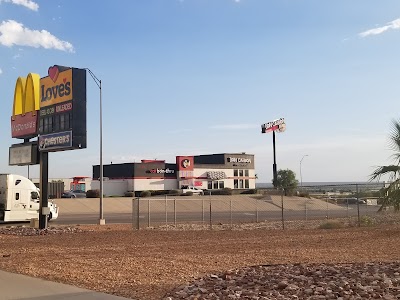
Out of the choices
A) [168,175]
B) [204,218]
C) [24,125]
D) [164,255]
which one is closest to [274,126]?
[168,175]

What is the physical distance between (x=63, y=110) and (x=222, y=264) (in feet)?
48.7

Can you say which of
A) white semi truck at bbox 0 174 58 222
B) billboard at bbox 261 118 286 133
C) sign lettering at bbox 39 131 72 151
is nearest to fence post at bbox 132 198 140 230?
sign lettering at bbox 39 131 72 151

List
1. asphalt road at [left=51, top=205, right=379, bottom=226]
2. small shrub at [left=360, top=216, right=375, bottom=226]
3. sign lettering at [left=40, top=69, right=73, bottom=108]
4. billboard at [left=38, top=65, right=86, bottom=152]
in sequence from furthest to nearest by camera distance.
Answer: asphalt road at [left=51, top=205, right=379, bottom=226]
small shrub at [left=360, top=216, right=375, bottom=226]
sign lettering at [left=40, top=69, right=73, bottom=108]
billboard at [left=38, top=65, right=86, bottom=152]

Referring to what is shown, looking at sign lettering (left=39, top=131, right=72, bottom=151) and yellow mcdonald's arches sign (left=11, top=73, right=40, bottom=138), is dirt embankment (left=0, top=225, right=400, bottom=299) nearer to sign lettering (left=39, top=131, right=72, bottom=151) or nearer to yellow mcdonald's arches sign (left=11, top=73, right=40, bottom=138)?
sign lettering (left=39, top=131, right=72, bottom=151)

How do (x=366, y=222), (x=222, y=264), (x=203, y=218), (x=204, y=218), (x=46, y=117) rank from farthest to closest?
(x=204, y=218) < (x=203, y=218) < (x=46, y=117) < (x=366, y=222) < (x=222, y=264)

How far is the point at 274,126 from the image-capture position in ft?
288

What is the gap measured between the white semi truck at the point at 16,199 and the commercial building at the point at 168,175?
5173 cm

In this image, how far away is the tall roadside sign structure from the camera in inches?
921

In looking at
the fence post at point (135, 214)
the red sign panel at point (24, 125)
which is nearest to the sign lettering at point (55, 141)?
the red sign panel at point (24, 125)

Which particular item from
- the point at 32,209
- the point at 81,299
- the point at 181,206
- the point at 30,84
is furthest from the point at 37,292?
the point at 181,206

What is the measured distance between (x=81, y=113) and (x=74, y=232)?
5406mm

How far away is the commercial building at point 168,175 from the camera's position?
8494 centimetres

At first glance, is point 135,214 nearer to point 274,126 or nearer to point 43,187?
point 43,187

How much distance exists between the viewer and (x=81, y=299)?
7.90m
